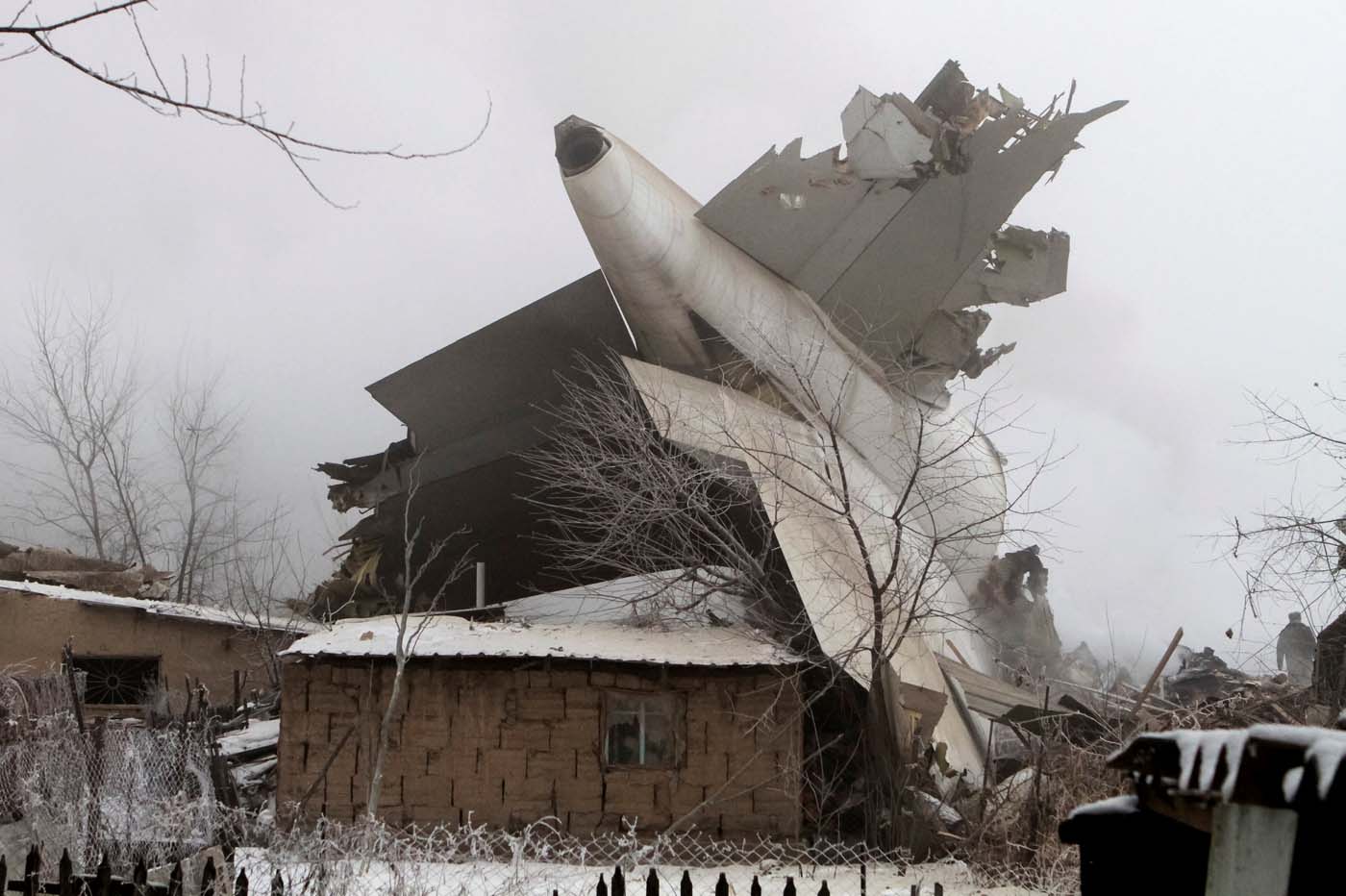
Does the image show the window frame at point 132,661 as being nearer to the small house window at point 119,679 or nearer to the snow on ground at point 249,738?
the small house window at point 119,679

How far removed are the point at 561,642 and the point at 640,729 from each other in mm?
1399

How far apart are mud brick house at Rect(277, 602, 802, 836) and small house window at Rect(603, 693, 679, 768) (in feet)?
0.04

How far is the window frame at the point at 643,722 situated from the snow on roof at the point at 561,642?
434mm

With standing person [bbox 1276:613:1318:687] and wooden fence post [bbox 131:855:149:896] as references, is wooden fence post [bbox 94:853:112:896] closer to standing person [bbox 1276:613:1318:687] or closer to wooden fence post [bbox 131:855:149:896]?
wooden fence post [bbox 131:855:149:896]

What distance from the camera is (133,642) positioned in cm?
1930

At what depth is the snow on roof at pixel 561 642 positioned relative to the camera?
1303cm

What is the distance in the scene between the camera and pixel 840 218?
18.1 metres

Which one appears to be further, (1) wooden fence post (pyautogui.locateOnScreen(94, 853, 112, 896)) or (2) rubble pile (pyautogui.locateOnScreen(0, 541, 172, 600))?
(2) rubble pile (pyautogui.locateOnScreen(0, 541, 172, 600))

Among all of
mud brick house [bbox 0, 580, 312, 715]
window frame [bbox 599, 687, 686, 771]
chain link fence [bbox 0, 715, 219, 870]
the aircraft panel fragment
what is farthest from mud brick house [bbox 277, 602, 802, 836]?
mud brick house [bbox 0, 580, 312, 715]

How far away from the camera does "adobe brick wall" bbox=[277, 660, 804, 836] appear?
1287 centimetres

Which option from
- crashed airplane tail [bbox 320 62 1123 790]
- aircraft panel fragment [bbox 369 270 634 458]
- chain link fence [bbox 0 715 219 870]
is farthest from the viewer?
aircraft panel fragment [bbox 369 270 634 458]

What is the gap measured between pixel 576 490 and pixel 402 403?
3.75 m

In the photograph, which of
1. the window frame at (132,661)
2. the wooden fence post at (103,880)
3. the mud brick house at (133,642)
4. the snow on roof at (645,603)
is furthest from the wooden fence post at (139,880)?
the window frame at (132,661)

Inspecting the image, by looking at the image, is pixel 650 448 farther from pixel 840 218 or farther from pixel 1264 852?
pixel 1264 852
